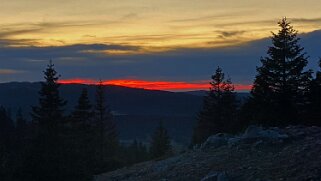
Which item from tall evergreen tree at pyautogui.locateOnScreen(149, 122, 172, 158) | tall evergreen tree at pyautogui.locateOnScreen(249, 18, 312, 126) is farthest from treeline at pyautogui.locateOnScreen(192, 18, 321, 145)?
tall evergreen tree at pyautogui.locateOnScreen(149, 122, 172, 158)

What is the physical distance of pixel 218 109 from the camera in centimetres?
5009

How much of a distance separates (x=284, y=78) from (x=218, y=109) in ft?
43.0

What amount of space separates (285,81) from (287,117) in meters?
2.68

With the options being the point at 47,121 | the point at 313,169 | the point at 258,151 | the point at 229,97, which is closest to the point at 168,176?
the point at 258,151

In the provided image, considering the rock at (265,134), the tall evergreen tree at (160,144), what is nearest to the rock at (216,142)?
the rock at (265,134)

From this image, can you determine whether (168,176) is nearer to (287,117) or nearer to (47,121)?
(287,117)

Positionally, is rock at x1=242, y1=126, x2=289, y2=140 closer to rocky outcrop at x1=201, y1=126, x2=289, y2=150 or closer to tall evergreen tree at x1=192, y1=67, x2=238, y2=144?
rocky outcrop at x1=201, y1=126, x2=289, y2=150

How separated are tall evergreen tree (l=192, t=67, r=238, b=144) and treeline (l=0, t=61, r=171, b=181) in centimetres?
441

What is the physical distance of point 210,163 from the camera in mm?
20625

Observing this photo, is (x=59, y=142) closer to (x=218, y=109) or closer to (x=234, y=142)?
(x=234, y=142)

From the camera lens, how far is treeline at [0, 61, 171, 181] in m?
21.2

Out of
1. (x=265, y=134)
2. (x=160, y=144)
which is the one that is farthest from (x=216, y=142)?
(x=160, y=144)

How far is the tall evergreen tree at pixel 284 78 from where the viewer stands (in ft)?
122

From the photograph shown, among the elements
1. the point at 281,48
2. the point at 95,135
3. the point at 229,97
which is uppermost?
the point at 281,48
